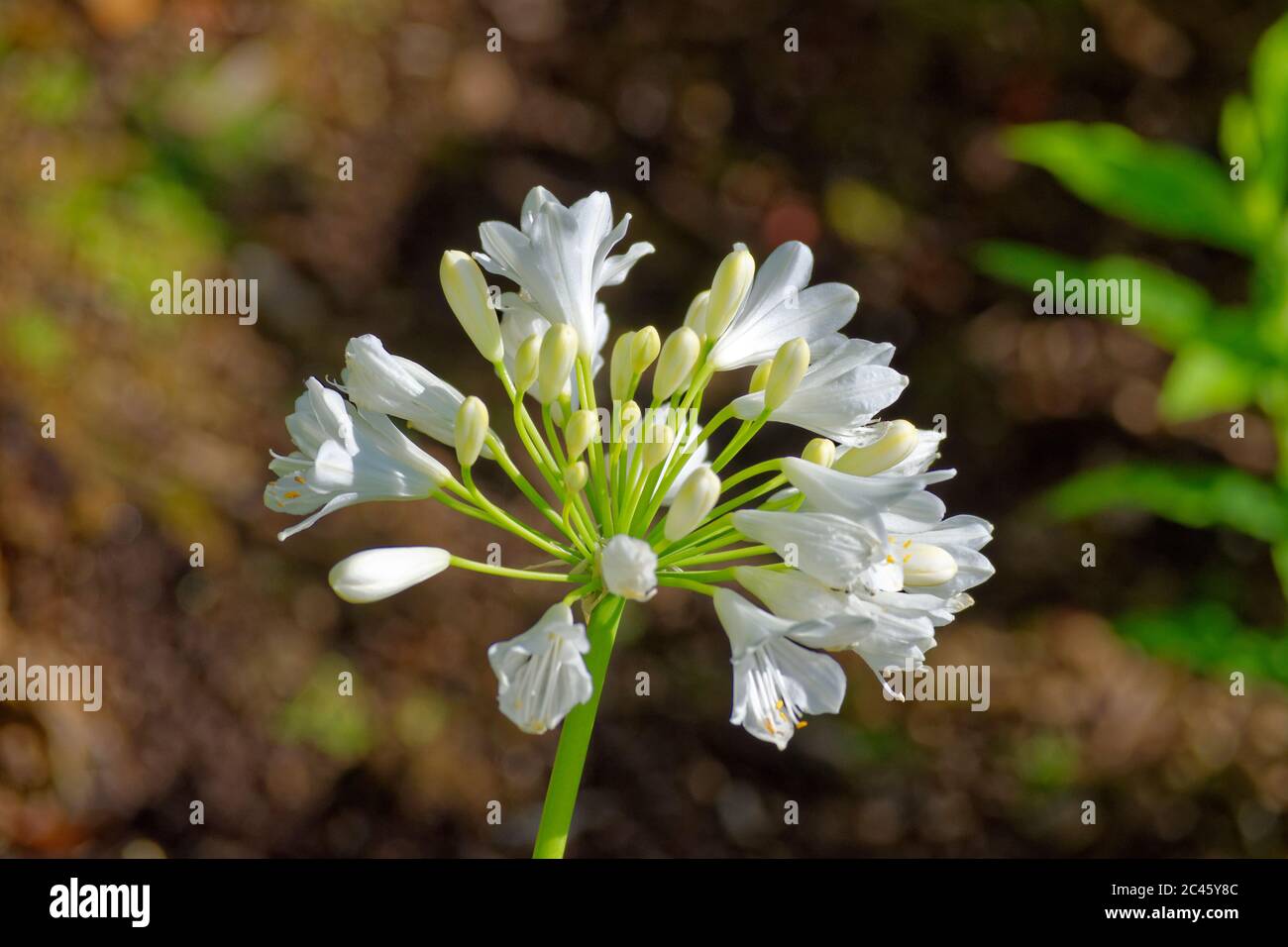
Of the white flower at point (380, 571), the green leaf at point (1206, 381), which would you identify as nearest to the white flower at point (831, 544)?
the white flower at point (380, 571)

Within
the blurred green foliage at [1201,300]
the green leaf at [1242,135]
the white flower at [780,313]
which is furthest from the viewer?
the green leaf at [1242,135]

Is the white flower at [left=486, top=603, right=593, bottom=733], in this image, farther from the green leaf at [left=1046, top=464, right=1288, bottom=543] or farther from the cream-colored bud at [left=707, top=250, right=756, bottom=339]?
the green leaf at [left=1046, top=464, right=1288, bottom=543]

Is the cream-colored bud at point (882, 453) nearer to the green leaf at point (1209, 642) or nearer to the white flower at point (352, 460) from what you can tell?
the white flower at point (352, 460)

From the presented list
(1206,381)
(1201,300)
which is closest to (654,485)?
(1206,381)

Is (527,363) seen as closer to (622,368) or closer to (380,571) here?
(622,368)

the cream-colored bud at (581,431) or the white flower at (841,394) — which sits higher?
the white flower at (841,394)

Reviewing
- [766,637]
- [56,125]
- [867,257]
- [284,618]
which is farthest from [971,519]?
[56,125]
